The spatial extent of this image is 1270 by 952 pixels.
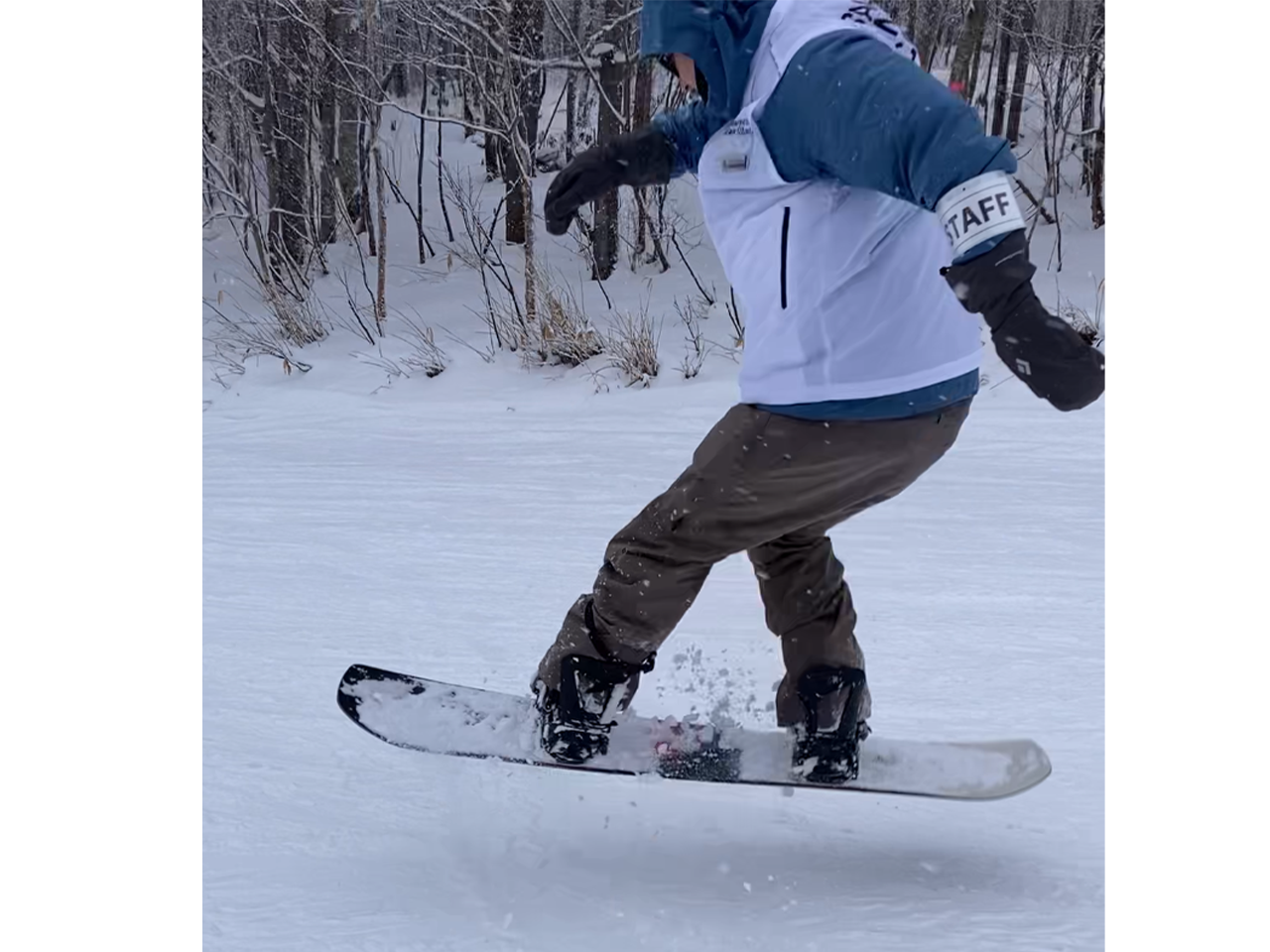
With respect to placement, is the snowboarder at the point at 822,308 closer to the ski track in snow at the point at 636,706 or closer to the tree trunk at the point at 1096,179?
the ski track in snow at the point at 636,706

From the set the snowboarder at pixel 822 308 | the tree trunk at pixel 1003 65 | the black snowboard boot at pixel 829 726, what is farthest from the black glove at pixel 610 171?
the tree trunk at pixel 1003 65

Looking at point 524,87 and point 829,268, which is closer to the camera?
point 829,268

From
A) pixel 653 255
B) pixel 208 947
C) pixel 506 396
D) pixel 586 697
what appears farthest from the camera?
pixel 653 255

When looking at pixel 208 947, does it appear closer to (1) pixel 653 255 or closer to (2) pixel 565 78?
(1) pixel 653 255

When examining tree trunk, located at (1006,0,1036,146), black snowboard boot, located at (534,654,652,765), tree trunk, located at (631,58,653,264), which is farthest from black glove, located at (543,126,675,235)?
tree trunk, located at (1006,0,1036,146)

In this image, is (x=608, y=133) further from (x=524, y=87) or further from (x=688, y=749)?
(x=688, y=749)

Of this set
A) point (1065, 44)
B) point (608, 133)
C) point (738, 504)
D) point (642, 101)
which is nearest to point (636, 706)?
point (738, 504)

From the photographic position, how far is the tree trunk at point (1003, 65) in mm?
8617

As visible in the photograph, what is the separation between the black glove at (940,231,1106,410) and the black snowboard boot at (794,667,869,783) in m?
0.64

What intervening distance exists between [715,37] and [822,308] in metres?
0.37

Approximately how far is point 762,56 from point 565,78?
6.17m

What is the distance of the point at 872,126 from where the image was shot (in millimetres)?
1283

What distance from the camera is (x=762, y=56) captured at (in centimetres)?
145

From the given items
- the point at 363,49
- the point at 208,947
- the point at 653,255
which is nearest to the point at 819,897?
the point at 208,947
